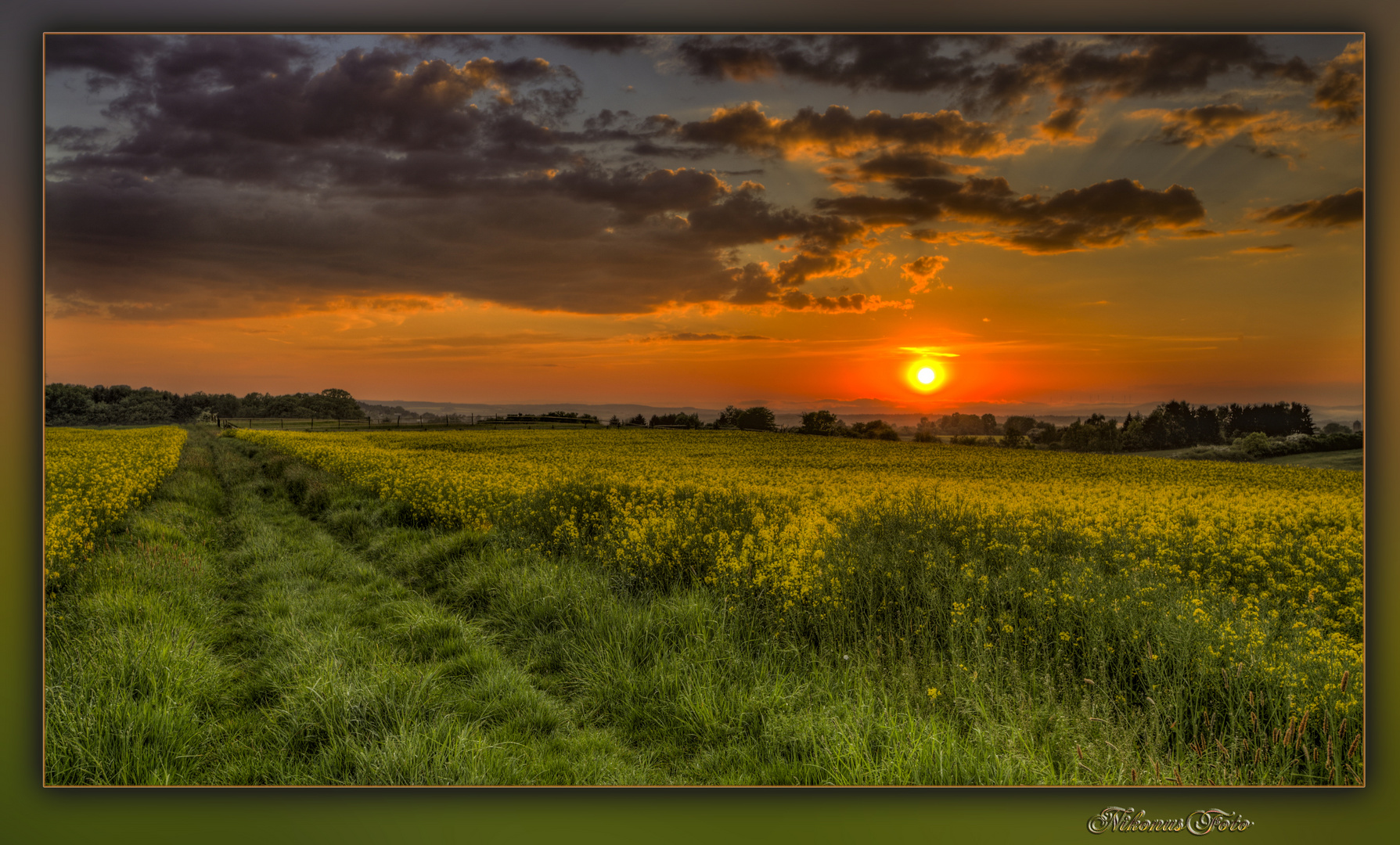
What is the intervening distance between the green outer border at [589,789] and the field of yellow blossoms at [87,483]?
0.45 m

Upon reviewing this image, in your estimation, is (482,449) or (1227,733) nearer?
(1227,733)

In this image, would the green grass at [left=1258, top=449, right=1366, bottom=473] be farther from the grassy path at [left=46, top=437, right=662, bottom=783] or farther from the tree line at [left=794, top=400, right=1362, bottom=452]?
the grassy path at [left=46, top=437, right=662, bottom=783]

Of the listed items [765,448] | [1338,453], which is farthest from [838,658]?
[765,448]

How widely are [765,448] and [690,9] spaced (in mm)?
7039

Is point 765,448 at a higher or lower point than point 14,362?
lower

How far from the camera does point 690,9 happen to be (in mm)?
4836

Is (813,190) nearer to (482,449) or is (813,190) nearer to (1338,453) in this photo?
(1338,453)

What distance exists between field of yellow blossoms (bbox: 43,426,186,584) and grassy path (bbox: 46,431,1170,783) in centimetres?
54

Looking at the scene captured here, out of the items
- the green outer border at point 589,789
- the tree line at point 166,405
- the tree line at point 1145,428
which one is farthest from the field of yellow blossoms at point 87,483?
the tree line at point 1145,428

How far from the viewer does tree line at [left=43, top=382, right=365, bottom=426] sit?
4.84 m

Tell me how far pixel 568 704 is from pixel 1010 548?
169 inches

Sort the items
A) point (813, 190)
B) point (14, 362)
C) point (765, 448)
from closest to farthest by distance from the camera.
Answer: point (14, 362) → point (813, 190) → point (765, 448)

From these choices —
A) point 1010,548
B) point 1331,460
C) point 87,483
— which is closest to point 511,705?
point 1010,548

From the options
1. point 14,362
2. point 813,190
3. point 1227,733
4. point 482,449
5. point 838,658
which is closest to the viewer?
point 1227,733
